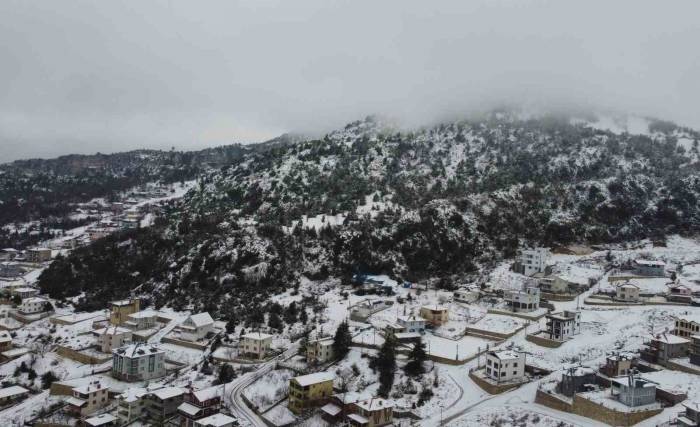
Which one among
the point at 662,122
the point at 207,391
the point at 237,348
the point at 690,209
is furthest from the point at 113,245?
the point at 662,122

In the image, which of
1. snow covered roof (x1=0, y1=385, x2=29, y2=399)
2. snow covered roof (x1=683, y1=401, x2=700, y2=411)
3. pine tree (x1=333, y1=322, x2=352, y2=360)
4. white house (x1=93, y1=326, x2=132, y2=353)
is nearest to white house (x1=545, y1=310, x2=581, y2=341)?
snow covered roof (x1=683, y1=401, x2=700, y2=411)

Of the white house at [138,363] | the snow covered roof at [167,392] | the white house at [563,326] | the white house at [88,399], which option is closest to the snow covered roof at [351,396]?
the snow covered roof at [167,392]

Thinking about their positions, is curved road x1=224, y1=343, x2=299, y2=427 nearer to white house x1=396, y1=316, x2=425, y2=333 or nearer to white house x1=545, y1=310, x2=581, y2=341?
white house x1=396, y1=316, x2=425, y2=333

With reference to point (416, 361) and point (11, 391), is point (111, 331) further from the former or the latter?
Answer: point (416, 361)

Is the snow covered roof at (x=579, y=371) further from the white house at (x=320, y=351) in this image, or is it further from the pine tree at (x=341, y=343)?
the white house at (x=320, y=351)

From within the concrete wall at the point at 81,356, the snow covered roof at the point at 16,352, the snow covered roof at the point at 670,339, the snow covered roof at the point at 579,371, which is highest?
the snow covered roof at the point at 670,339

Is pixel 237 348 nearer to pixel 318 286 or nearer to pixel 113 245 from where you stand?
pixel 318 286
